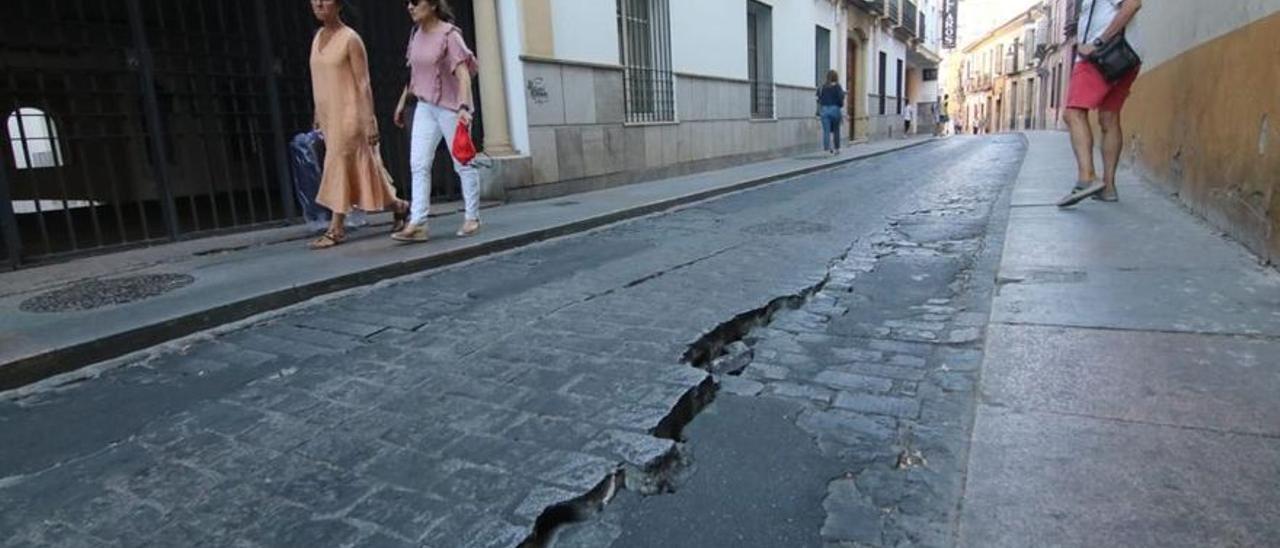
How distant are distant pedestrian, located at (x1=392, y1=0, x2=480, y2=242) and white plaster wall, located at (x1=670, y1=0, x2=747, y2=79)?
6.90 meters

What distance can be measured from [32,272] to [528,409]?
14.7ft

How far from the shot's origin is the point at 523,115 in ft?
29.3

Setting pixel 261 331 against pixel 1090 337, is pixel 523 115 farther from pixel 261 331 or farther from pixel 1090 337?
pixel 1090 337

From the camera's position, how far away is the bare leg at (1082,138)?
5.81 m

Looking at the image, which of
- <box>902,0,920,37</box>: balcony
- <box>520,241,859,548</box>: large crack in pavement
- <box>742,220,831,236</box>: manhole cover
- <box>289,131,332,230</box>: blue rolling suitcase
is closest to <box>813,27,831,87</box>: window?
<box>902,0,920,37</box>: balcony

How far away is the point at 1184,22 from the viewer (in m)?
5.94

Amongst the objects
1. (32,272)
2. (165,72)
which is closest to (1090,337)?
(32,272)

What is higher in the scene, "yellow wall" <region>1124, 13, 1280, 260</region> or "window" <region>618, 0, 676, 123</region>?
"window" <region>618, 0, 676, 123</region>

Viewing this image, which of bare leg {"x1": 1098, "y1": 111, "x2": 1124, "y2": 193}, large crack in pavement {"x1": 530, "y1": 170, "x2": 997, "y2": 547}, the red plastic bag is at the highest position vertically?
the red plastic bag

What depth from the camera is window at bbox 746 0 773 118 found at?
15789mm

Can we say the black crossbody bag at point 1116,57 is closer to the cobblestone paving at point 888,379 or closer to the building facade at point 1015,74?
the cobblestone paving at point 888,379

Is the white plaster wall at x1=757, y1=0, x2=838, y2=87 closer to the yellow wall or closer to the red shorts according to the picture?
the yellow wall

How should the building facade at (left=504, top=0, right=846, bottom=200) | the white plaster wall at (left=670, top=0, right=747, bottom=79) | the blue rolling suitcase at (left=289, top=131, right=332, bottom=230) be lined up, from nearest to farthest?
the blue rolling suitcase at (left=289, top=131, right=332, bottom=230), the building facade at (left=504, top=0, right=846, bottom=200), the white plaster wall at (left=670, top=0, right=747, bottom=79)

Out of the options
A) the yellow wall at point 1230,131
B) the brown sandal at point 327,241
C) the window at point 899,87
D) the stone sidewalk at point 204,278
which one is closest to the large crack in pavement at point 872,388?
the yellow wall at point 1230,131
